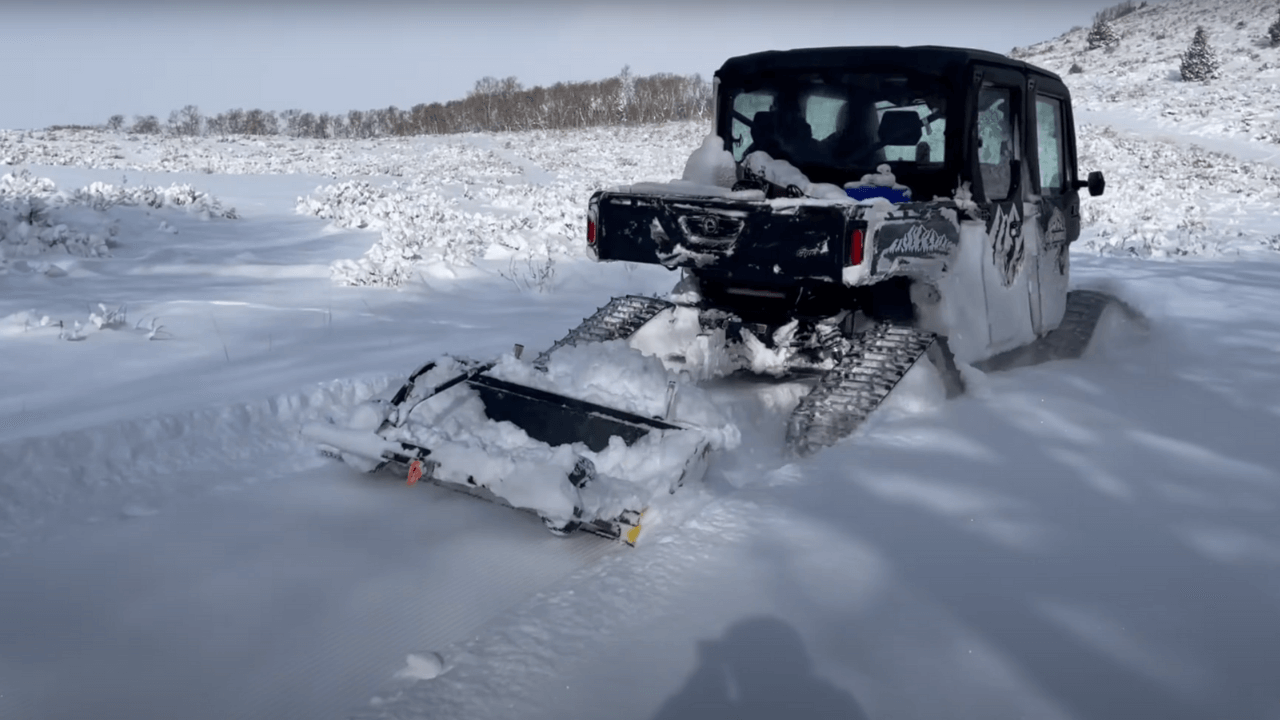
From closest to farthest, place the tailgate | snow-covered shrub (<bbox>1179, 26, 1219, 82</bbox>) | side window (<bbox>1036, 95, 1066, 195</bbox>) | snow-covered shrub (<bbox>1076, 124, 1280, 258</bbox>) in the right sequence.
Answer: the tailgate → side window (<bbox>1036, 95, 1066, 195</bbox>) → snow-covered shrub (<bbox>1076, 124, 1280, 258</bbox>) → snow-covered shrub (<bbox>1179, 26, 1219, 82</bbox>)

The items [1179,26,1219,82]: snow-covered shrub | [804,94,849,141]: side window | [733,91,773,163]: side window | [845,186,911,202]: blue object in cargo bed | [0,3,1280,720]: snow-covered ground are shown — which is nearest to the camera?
[0,3,1280,720]: snow-covered ground

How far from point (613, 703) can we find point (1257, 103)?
139 feet

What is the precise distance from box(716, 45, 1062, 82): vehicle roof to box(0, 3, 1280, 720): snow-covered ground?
5.87 ft

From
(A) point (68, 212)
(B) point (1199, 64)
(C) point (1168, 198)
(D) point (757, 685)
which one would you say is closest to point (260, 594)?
(D) point (757, 685)

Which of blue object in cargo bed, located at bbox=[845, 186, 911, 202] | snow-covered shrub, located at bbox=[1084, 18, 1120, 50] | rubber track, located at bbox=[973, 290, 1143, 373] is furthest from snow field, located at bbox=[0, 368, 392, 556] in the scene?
snow-covered shrub, located at bbox=[1084, 18, 1120, 50]

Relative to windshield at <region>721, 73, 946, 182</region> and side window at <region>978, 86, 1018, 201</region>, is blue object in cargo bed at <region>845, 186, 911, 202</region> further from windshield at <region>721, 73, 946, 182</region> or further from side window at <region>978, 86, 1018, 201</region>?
side window at <region>978, 86, 1018, 201</region>

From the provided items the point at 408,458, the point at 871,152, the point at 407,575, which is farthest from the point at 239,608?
the point at 871,152

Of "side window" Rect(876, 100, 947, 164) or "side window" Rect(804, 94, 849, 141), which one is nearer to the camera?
"side window" Rect(876, 100, 947, 164)

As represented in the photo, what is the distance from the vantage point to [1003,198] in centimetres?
584

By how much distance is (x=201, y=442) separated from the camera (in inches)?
184

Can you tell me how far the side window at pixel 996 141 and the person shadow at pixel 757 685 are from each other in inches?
145

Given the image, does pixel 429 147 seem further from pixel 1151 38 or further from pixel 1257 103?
pixel 1151 38

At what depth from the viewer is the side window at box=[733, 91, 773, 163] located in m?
6.13

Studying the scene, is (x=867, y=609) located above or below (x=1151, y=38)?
below
